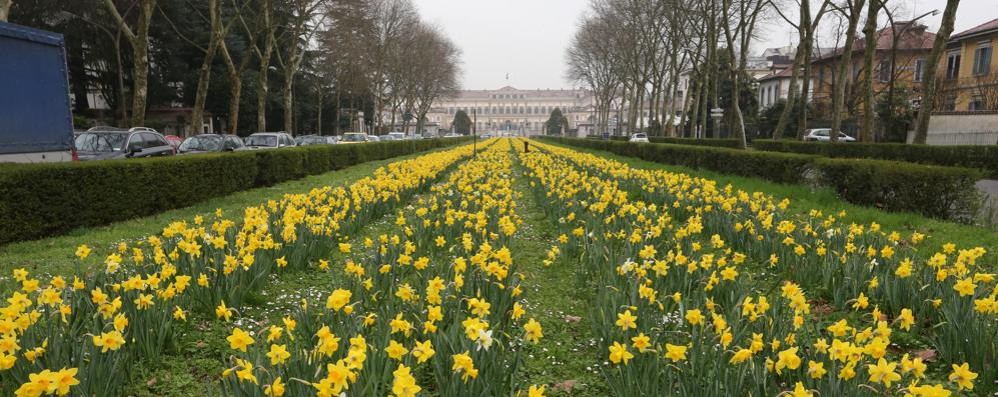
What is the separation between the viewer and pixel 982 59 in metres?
39.1

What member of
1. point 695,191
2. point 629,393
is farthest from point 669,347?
point 695,191

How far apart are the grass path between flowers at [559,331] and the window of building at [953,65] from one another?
4738 cm

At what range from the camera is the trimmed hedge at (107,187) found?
704cm

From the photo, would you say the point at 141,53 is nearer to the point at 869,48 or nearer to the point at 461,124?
the point at 869,48

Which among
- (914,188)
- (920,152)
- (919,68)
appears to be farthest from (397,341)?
(919,68)

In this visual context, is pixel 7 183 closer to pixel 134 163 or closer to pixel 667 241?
pixel 134 163

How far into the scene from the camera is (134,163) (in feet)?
30.2

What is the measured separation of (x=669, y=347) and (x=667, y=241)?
3.32 metres

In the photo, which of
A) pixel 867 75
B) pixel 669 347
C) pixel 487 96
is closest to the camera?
pixel 669 347

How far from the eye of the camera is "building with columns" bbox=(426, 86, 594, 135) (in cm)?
16325

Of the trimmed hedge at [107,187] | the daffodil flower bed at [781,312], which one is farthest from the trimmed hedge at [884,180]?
the trimmed hedge at [107,187]

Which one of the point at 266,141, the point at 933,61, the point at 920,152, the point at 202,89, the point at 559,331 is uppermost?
the point at 933,61

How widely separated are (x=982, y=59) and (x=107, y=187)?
49.2 m

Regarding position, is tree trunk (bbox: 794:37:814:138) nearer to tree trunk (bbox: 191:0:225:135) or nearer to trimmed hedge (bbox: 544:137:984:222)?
trimmed hedge (bbox: 544:137:984:222)
